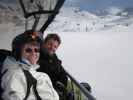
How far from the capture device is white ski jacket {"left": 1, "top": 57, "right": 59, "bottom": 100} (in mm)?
2654

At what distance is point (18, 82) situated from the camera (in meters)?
2.66

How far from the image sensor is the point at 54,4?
4.06 meters

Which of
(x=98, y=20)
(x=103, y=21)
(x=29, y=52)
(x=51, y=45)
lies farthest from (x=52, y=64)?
(x=103, y=21)

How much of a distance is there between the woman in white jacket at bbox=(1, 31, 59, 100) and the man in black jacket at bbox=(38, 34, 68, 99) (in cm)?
119

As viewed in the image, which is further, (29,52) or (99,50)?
(99,50)

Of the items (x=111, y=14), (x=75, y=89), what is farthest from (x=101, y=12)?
(x=75, y=89)

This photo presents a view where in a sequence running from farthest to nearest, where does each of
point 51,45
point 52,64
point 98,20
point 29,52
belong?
point 98,20, point 51,45, point 52,64, point 29,52

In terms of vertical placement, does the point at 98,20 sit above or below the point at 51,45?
below

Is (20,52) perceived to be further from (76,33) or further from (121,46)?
(121,46)

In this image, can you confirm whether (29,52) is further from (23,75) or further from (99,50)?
(99,50)

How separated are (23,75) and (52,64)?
5.03 feet

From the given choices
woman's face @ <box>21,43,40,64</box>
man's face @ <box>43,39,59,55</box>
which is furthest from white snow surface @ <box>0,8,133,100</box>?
woman's face @ <box>21,43,40,64</box>

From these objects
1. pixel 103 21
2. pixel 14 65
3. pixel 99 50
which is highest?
pixel 14 65

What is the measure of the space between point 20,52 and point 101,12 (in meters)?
36.4
